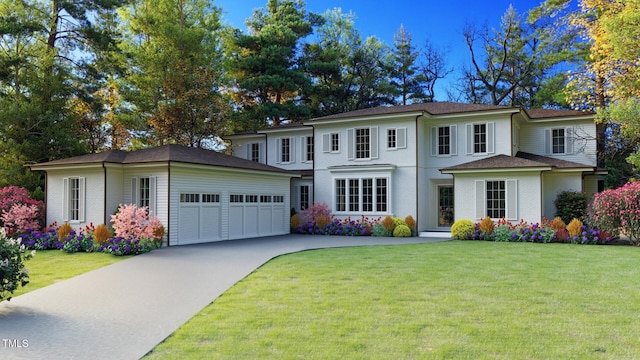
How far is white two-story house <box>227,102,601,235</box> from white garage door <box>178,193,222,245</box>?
21.3 feet

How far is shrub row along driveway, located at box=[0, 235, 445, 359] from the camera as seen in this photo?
17.0 feet

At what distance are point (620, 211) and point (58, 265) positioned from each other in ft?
57.0

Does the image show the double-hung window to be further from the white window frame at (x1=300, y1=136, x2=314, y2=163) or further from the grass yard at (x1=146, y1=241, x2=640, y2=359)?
the grass yard at (x1=146, y1=241, x2=640, y2=359)

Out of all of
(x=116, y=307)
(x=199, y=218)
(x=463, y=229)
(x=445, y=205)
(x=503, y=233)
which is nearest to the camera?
(x=116, y=307)

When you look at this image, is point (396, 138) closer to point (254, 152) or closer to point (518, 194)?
point (518, 194)

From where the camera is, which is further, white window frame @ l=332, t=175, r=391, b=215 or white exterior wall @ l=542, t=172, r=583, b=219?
white window frame @ l=332, t=175, r=391, b=215

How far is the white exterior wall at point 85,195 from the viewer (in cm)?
1614

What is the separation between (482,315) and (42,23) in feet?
89.4

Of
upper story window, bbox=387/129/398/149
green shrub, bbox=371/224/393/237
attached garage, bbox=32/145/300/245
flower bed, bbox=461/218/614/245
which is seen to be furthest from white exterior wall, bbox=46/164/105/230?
flower bed, bbox=461/218/614/245

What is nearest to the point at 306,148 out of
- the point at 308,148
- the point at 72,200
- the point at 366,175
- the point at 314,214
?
the point at 308,148

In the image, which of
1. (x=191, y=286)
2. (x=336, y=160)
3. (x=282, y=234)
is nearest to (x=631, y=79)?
(x=336, y=160)

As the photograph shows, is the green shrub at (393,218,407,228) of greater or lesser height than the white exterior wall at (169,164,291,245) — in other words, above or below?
below

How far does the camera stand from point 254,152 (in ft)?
89.1

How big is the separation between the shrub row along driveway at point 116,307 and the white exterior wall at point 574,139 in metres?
15.8
